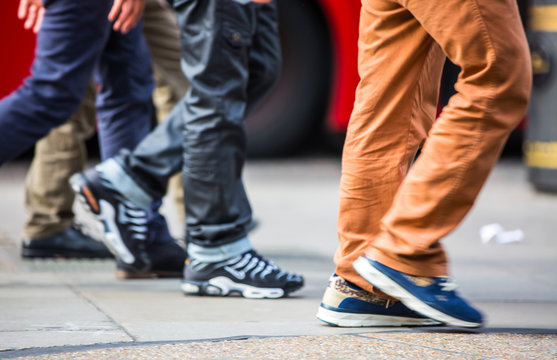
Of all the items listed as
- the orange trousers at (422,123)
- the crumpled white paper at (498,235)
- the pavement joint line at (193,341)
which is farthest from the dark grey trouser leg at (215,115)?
the crumpled white paper at (498,235)

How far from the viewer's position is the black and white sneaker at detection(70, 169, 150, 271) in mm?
2877

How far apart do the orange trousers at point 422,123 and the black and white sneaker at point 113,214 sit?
2.69 ft

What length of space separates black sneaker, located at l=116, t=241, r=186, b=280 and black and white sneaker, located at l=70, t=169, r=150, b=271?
0.10m

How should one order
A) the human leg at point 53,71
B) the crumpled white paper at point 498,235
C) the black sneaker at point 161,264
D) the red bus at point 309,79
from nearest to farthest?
the human leg at point 53,71 → the black sneaker at point 161,264 → the crumpled white paper at point 498,235 → the red bus at point 309,79

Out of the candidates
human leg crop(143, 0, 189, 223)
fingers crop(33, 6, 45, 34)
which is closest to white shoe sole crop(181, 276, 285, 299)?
human leg crop(143, 0, 189, 223)

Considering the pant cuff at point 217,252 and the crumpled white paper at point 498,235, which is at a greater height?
the pant cuff at point 217,252

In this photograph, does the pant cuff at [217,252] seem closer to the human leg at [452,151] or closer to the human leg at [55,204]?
the human leg at [452,151]

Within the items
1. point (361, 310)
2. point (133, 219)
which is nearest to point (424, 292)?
point (361, 310)

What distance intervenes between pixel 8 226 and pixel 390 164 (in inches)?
92.6

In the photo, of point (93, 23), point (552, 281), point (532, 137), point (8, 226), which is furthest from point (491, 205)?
point (93, 23)

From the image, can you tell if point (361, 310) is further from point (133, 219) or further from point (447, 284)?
point (133, 219)

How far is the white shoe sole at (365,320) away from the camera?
229cm

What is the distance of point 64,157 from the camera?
11.4 ft

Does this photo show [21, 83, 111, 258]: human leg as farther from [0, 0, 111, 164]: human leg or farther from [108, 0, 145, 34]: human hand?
[108, 0, 145, 34]: human hand
